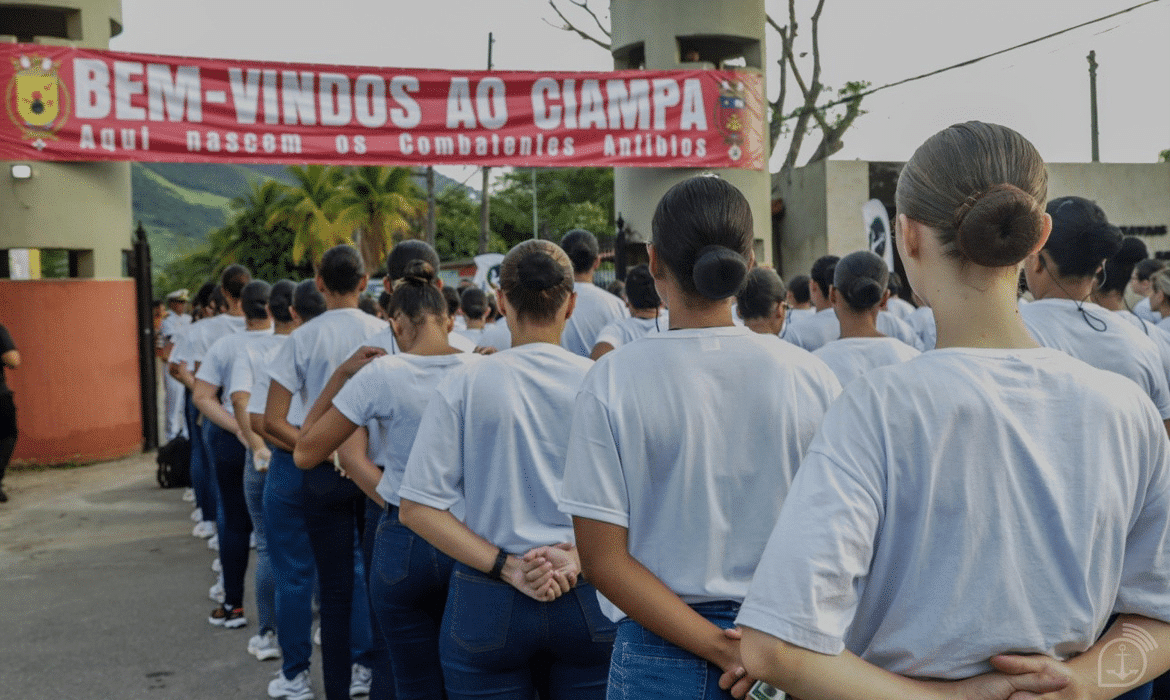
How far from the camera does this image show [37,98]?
423 inches

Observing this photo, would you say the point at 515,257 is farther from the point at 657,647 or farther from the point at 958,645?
the point at 958,645

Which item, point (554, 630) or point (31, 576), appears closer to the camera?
point (554, 630)

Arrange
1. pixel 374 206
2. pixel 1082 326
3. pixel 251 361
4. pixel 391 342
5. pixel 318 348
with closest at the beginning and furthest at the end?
1. pixel 1082 326
2. pixel 391 342
3. pixel 318 348
4. pixel 251 361
5. pixel 374 206

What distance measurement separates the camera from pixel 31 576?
788 centimetres

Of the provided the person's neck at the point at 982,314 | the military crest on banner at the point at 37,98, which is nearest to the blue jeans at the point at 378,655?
the person's neck at the point at 982,314

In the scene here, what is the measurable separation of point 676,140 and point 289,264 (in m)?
33.9

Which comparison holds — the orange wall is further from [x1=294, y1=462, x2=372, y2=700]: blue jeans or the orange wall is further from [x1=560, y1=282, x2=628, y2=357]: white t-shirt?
[x1=294, y1=462, x2=372, y2=700]: blue jeans

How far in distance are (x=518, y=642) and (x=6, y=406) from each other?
9906 mm

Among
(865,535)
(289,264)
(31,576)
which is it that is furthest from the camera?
(289,264)

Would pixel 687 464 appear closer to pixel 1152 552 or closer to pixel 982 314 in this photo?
pixel 982 314

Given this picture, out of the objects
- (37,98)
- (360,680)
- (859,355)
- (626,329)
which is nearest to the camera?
(859,355)

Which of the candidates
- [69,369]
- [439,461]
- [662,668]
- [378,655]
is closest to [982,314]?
[662,668]

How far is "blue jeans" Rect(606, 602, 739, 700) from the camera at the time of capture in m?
1.97

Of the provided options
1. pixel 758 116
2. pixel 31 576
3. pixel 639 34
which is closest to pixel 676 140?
pixel 758 116
